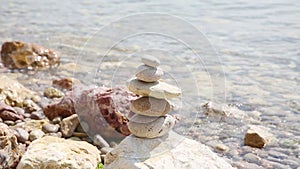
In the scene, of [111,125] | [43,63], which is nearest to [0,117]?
[111,125]

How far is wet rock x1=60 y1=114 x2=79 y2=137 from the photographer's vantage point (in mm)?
5664

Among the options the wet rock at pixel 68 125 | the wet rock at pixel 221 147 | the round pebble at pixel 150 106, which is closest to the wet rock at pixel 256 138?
the wet rock at pixel 221 147

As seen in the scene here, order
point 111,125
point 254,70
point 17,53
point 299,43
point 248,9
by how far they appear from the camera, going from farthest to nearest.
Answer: point 248,9
point 299,43
point 17,53
point 254,70
point 111,125

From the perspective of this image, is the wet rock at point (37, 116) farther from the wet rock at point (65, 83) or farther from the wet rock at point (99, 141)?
the wet rock at point (65, 83)

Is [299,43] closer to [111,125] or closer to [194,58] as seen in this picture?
[194,58]

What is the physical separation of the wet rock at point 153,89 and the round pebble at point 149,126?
209mm

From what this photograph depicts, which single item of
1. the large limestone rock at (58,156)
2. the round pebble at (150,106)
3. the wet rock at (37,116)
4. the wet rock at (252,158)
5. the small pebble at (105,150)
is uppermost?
the round pebble at (150,106)

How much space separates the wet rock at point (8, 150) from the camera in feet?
14.2

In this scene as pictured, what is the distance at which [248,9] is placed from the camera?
15.5 meters

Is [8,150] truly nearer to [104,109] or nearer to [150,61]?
[104,109]

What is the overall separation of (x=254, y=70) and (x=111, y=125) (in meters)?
4.21

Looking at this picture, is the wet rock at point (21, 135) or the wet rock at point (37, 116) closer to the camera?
the wet rock at point (21, 135)

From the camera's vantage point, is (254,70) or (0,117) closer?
(0,117)

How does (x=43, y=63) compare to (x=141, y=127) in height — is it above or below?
below
